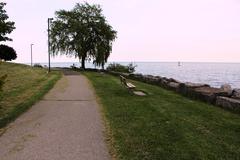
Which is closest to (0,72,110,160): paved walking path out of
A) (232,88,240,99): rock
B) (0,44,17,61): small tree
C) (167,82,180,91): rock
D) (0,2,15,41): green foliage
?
(232,88,240,99): rock

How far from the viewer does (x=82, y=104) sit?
13156 millimetres

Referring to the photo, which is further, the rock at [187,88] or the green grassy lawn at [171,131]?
the rock at [187,88]

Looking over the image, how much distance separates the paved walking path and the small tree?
44063 mm

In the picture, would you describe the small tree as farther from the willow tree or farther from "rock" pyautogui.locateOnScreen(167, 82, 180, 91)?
"rock" pyautogui.locateOnScreen(167, 82, 180, 91)

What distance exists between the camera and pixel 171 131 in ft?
27.3

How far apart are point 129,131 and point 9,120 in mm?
3926

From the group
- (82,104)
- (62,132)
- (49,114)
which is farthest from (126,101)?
(62,132)

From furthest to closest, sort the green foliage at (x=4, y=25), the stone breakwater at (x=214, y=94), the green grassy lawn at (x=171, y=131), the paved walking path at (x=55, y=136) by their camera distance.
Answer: the green foliage at (x=4, y=25)
the stone breakwater at (x=214, y=94)
the green grassy lawn at (x=171, y=131)
the paved walking path at (x=55, y=136)

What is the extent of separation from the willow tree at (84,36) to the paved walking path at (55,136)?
124 ft

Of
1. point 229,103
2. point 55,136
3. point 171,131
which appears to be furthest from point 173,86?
point 55,136

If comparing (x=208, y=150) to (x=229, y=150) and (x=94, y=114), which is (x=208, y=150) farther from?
(x=94, y=114)

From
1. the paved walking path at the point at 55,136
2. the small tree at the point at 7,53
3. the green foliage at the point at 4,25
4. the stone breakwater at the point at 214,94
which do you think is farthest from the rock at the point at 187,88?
the small tree at the point at 7,53

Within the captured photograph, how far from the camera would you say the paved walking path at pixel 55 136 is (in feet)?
21.0

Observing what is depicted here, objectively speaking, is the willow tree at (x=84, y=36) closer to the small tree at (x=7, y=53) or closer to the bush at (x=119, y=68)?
the bush at (x=119, y=68)
